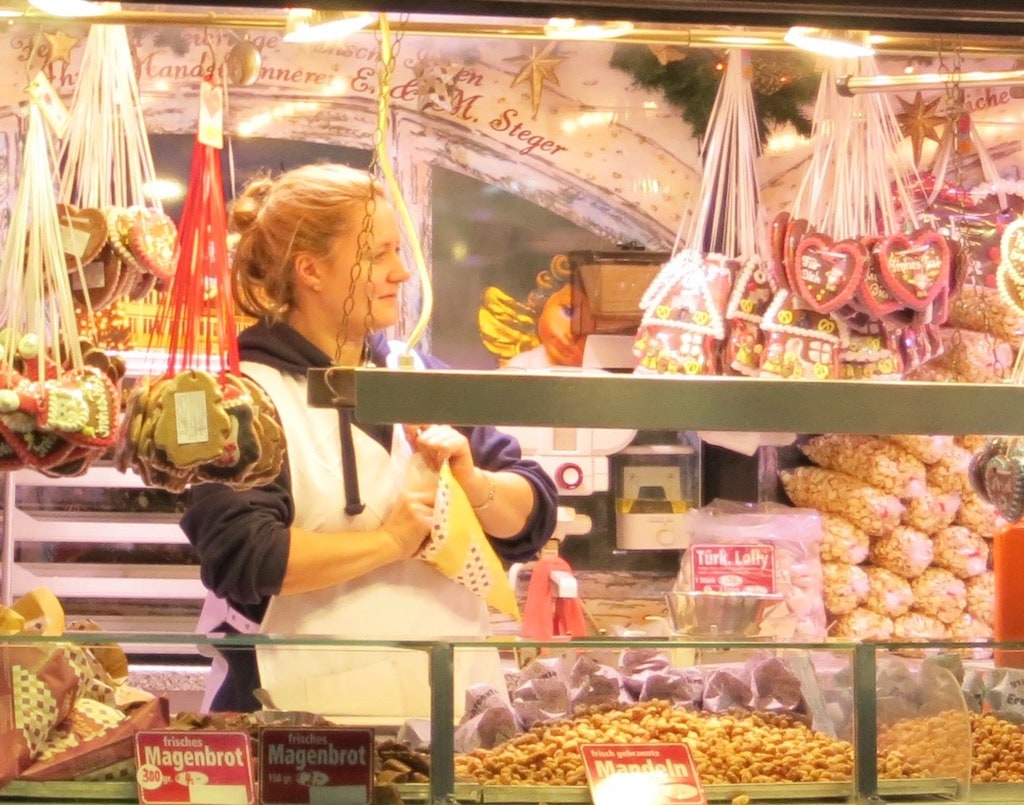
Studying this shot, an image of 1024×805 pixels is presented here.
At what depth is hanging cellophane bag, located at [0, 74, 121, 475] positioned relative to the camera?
2.09 m

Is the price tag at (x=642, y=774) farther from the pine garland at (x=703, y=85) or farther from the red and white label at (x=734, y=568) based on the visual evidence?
the pine garland at (x=703, y=85)

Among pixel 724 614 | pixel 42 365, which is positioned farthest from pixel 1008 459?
pixel 42 365

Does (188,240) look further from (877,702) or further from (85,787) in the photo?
(877,702)

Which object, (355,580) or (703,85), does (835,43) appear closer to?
(355,580)

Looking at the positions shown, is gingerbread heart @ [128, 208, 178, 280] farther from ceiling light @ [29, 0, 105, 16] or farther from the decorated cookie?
the decorated cookie

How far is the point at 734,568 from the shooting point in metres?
3.79

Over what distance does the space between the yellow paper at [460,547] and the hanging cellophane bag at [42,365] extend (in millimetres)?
614

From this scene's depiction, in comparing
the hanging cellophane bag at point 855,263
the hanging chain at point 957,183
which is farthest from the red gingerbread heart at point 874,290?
the hanging chain at point 957,183

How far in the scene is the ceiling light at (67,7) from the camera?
2.05 metres

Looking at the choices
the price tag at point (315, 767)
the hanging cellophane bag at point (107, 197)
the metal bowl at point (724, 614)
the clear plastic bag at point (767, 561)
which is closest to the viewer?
the price tag at point (315, 767)

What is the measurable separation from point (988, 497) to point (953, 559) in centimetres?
176

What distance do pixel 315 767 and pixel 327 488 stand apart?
1043 millimetres

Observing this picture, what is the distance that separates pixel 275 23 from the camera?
2574mm

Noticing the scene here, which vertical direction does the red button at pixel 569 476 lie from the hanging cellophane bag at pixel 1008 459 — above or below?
below
